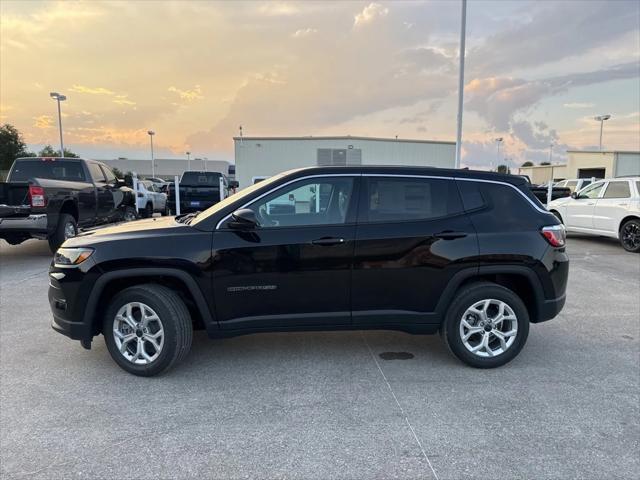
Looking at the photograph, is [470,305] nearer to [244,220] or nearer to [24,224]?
[244,220]

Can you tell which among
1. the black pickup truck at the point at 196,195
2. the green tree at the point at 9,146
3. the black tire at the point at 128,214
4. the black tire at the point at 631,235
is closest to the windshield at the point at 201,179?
the black pickup truck at the point at 196,195

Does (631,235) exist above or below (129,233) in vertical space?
below

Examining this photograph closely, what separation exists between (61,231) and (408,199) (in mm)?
7715

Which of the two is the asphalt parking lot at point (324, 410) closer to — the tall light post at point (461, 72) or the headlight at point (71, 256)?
the headlight at point (71, 256)

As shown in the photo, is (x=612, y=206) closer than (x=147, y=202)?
Yes

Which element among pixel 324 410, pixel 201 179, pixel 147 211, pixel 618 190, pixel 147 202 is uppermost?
pixel 201 179

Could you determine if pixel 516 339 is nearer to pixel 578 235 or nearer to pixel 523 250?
pixel 523 250

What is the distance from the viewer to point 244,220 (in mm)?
3646

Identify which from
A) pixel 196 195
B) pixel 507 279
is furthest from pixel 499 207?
pixel 196 195

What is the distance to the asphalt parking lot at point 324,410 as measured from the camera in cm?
269

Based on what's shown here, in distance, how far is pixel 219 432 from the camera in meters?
3.01

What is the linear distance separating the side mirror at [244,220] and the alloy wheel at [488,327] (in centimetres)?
203

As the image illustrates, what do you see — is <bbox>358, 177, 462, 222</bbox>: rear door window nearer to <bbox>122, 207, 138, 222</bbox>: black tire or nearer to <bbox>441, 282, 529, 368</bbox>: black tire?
<bbox>441, 282, 529, 368</bbox>: black tire

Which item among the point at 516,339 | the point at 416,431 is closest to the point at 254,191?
the point at 416,431
